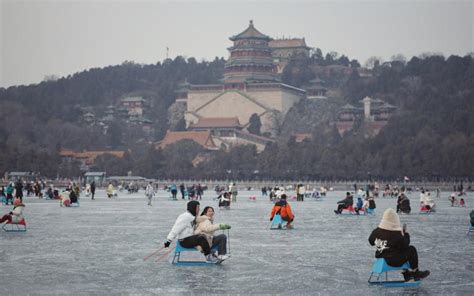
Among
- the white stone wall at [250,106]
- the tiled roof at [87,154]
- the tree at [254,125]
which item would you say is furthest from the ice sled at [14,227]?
the white stone wall at [250,106]

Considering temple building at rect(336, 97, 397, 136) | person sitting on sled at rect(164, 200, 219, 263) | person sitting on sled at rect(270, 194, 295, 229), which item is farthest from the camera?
temple building at rect(336, 97, 397, 136)

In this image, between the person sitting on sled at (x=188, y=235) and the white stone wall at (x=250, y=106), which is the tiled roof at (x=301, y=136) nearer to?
the white stone wall at (x=250, y=106)

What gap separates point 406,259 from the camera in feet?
45.4

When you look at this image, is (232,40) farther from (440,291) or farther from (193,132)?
(440,291)

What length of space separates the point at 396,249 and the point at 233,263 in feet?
10.4

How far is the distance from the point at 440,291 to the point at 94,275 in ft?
15.3

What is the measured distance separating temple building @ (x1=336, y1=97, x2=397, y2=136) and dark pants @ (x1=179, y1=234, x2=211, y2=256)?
127241 mm

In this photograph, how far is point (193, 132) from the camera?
447ft

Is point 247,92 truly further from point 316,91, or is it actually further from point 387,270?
point 387,270

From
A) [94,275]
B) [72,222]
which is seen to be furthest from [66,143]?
[94,275]

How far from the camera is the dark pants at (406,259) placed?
13.8m

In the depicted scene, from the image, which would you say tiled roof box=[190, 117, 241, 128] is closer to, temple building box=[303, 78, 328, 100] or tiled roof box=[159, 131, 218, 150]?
tiled roof box=[159, 131, 218, 150]

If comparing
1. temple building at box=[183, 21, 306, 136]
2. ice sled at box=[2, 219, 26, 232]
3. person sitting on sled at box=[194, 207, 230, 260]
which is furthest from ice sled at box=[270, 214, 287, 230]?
temple building at box=[183, 21, 306, 136]

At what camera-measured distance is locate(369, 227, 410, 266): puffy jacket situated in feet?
45.3
